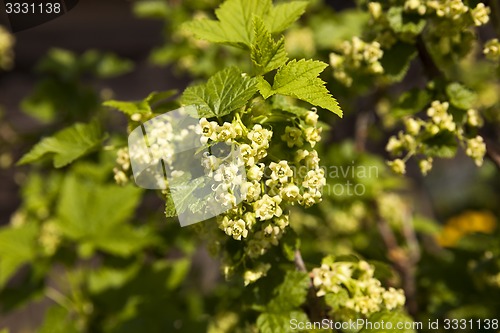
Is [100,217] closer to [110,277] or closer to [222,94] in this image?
[110,277]

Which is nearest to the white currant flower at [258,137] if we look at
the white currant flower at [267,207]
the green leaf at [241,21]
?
the white currant flower at [267,207]

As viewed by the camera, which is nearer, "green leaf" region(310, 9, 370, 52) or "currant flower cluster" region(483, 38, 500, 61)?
"currant flower cluster" region(483, 38, 500, 61)

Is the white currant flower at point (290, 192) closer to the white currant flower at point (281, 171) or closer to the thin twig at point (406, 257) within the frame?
the white currant flower at point (281, 171)

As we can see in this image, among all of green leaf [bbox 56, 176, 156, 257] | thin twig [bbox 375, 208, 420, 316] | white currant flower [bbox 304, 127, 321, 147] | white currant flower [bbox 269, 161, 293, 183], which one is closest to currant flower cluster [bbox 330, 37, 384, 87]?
white currant flower [bbox 304, 127, 321, 147]

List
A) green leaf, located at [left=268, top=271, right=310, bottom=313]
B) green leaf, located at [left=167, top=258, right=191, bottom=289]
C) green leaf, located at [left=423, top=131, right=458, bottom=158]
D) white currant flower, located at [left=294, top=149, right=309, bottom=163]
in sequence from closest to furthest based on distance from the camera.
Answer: white currant flower, located at [left=294, top=149, right=309, bottom=163] → green leaf, located at [left=268, top=271, right=310, bottom=313] → green leaf, located at [left=423, top=131, right=458, bottom=158] → green leaf, located at [left=167, top=258, right=191, bottom=289]

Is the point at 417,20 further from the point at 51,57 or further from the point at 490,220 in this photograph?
the point at 490,220

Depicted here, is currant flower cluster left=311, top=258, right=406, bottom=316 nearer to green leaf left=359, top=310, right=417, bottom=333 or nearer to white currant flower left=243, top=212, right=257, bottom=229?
green leaf left=359, top=310, right=417, bottom=333
